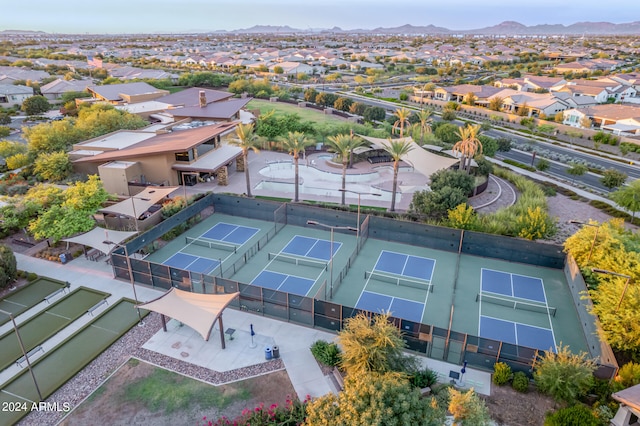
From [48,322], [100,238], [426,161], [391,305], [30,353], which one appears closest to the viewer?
[30,353]

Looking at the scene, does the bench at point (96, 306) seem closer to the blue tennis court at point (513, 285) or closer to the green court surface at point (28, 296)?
the green court surface at point (28, 296)

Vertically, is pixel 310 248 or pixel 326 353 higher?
pixel 326 353

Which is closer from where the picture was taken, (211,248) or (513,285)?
(513,285)

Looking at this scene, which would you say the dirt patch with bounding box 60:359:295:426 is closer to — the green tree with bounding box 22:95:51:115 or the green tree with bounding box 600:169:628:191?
the green tree with bounding box 600:169:628:191

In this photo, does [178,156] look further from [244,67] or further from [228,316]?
[244,67]

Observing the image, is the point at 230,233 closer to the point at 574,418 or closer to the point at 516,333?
the point at 516,333

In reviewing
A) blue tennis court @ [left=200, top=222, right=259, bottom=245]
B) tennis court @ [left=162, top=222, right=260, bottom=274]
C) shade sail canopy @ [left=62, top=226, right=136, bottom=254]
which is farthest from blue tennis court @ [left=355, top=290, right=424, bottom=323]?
shade sail canopy @ [left=62, top=226, right=136, bottom=254]

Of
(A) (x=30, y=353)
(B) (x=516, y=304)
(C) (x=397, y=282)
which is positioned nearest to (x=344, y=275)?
(C) (x=397, y=282)
